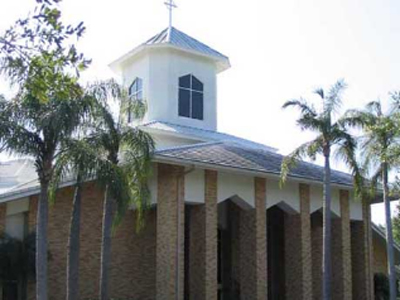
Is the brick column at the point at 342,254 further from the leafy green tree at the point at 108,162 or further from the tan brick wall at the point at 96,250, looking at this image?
the leafy green tree at the point at 108,162

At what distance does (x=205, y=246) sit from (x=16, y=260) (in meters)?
6.32

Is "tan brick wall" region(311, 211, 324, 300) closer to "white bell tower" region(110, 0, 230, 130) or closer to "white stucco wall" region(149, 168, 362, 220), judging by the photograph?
"white stucco wall" region(149, 168, 362, 220)

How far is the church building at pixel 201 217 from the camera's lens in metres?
23.6

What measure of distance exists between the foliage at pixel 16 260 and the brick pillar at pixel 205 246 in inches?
222

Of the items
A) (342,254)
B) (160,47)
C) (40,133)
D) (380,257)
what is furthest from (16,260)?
(380,257)

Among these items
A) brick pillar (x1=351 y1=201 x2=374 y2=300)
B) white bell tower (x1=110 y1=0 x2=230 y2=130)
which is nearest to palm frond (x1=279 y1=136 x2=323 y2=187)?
brick pillar (x1=351 y1=201 x2=374 y2=300)

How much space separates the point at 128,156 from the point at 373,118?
10790 mm

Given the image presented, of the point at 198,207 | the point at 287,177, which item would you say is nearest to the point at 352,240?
the point at 287,177

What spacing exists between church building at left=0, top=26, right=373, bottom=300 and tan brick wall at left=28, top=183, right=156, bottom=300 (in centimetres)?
3

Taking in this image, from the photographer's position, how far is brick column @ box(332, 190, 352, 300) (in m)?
29.2

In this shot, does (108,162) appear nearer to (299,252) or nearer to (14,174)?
(14,174)

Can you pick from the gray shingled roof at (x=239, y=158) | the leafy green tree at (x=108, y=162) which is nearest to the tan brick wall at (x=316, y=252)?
the gray shingled roof at (x=239, y=158)

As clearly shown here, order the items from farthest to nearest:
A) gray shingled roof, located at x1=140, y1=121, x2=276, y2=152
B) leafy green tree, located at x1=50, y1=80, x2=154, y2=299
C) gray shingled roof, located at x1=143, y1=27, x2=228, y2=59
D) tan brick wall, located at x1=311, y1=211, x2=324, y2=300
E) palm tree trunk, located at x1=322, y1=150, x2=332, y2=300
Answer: gray shingled roof, located at x1=143, y1=27, x2=228, y2=59 < gray shingled roof, located at x1=140, y1=121, x2=276, y2=152 < tan brick wall, located at x1=311, y1=211, x2=324, y2=300 < palm tree trunk, located at x1=322, y1=150, x2=332, y2=300 < leafy green tree, located at x1=50, y1=80, x2=154, y2=299

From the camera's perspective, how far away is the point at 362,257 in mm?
30844
